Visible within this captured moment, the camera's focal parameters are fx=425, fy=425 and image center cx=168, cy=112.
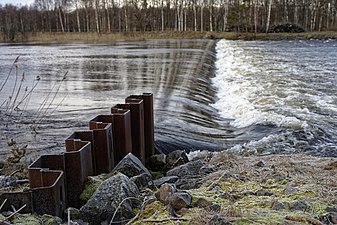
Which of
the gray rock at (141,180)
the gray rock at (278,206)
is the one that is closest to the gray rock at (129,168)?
the gray rock at (141,180)

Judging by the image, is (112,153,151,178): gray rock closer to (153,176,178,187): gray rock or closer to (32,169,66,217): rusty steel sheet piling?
(153,176,178,187): gray rock

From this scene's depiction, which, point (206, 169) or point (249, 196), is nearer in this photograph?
point (249, 196)

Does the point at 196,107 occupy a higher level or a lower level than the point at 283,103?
higher

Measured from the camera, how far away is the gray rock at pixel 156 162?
690cm

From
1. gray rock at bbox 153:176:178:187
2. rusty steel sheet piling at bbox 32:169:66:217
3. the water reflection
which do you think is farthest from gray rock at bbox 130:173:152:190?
the water reflection

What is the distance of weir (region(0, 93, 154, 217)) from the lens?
12.7 feet

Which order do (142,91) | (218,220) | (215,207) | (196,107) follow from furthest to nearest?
1. (142,91)
2. (196,107)
3. (215,207)
4. (218,220)

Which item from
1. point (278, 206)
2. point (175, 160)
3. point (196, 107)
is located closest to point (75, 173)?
point (278, 206)

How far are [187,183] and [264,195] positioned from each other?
104 centimetres

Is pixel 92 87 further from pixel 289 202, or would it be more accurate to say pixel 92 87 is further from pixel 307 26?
pixel 307 26

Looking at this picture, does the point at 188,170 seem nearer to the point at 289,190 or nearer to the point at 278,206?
the point at 289,190

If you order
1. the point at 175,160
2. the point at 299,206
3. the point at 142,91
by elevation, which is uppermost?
the point at 299,206

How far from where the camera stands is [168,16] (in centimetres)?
8288

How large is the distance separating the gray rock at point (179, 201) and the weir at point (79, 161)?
1.08m
